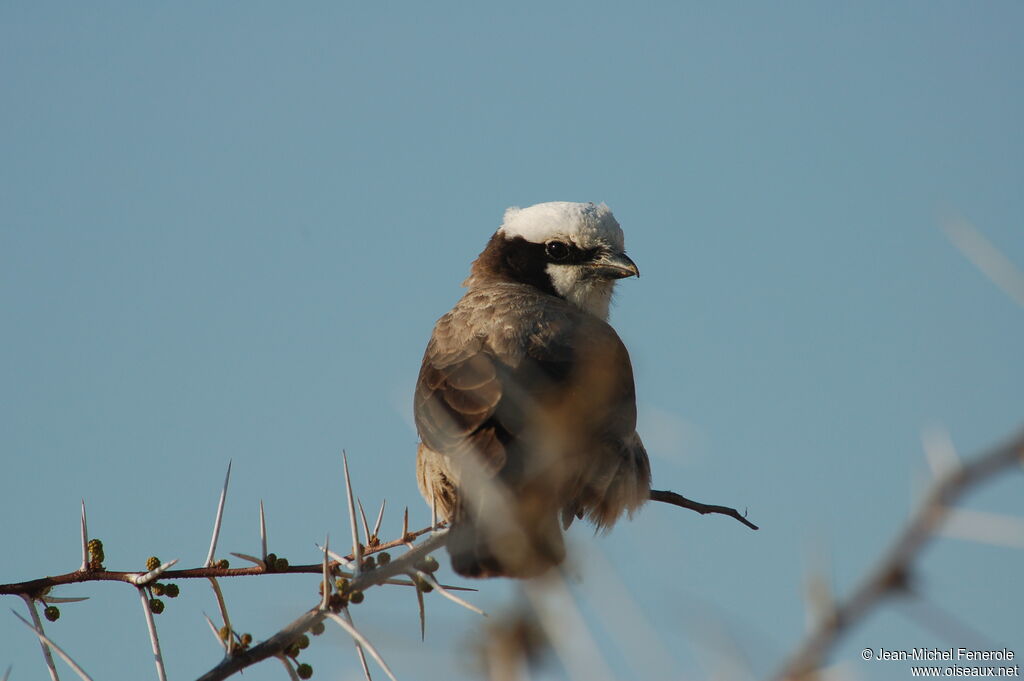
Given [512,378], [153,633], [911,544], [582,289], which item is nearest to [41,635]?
[153,633]

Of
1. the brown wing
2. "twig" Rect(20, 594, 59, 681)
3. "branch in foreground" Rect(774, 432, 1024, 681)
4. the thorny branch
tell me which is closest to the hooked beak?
the brown wing

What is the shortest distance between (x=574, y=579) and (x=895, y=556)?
119 centimetres

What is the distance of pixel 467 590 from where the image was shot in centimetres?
331

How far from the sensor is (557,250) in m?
7.05

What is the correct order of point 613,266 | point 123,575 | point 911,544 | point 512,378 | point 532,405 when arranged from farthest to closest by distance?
point 613,266 < point 512,378 < point 532,405 < point 123,575 < point 911,544

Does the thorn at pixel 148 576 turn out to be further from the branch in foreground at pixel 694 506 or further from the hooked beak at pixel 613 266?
the hooked beak at pixel 613 266

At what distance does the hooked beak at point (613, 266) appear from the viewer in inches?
264

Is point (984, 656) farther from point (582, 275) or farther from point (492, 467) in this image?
point (582, 275)

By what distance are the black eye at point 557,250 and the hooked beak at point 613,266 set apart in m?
0.21

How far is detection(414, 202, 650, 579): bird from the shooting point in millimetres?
3709

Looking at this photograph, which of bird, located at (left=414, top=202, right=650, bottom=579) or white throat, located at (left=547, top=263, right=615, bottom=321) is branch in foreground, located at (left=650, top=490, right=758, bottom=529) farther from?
white throat, located at (left=547, top=263, right=615, bottom=321)

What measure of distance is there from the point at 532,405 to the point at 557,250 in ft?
8.70

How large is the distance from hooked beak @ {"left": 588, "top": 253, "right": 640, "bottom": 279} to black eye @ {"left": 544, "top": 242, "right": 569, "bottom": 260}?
0.70 feet

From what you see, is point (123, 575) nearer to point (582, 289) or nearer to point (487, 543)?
point (487, 543)
